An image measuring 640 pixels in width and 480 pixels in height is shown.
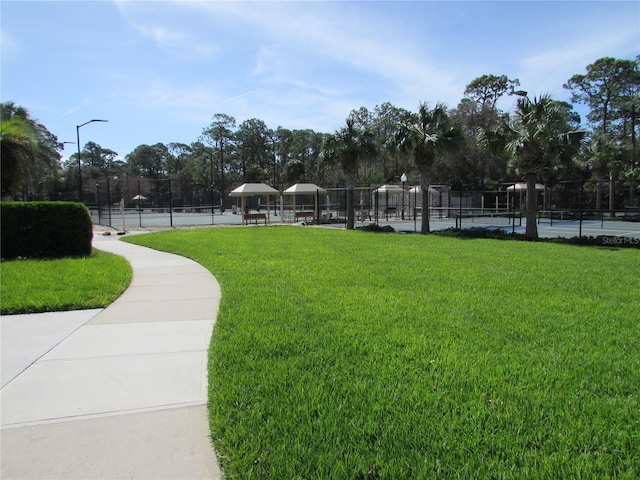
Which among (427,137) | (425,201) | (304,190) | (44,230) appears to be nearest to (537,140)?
(427,137)

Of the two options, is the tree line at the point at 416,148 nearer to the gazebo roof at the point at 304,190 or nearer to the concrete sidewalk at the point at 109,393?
the gazebo roof at the point at 304,190

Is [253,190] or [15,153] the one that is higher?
[15,153]

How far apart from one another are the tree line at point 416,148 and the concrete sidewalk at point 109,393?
11.0 m

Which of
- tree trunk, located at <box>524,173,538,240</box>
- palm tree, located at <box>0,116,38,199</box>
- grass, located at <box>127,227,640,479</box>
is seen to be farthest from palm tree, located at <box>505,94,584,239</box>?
palm tree, located at <box>0,116,38,199</box>

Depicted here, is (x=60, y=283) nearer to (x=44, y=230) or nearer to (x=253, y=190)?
(x=44, y=230)

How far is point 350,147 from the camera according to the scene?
906 inches

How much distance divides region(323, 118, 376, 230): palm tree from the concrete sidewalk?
57.9ft

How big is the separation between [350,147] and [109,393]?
2056 centimetres

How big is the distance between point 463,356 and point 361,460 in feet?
6.35

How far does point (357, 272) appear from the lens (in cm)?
884

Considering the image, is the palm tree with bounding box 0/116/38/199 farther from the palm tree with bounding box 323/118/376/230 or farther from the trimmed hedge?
the palm tree with bounding box 323/118/376/230

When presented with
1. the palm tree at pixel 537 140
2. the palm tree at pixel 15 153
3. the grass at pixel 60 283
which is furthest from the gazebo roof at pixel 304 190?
the grass at pixel 60 283

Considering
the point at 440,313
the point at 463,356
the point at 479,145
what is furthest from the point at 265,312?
the point at 479,145

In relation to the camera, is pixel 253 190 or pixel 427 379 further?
pixel 253 190
